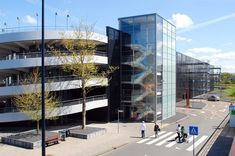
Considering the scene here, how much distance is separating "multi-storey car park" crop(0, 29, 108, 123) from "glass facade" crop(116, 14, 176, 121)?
352 centimetres

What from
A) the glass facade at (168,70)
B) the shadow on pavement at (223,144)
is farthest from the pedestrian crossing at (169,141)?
the glass facade at (168,70)

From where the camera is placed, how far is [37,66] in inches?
1259

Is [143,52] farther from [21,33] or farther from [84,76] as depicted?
[21,33]

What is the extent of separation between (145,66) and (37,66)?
14.2m

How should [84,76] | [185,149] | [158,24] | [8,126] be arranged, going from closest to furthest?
[185,149] < [84,76] < [8,126] < [158,24]

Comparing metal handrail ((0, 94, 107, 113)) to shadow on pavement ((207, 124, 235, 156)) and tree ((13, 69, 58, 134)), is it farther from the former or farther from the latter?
shadow on pavement ((207, 124, 235, 156))

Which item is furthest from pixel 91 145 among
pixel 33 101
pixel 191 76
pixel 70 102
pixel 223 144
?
pixel 191 76

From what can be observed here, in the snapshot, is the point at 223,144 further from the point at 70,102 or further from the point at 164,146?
the point at 70,102

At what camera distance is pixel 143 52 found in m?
39.5

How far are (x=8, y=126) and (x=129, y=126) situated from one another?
46.0 feet

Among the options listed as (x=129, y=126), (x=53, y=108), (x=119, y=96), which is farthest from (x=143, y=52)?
(x=53, y=108)

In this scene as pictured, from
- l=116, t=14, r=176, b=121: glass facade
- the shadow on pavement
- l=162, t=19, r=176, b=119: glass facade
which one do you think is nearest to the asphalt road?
the shadow on pavement

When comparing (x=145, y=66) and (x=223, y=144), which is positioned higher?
(x=145, y=66)

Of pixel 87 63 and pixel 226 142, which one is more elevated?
pixel 87 63
